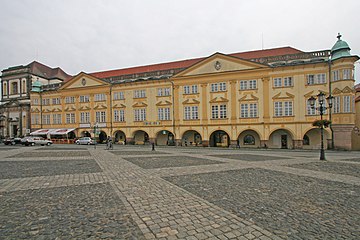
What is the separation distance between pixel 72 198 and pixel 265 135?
27490 millimetres

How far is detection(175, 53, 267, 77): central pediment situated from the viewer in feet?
98.2

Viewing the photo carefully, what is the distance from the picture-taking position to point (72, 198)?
6.26 metres

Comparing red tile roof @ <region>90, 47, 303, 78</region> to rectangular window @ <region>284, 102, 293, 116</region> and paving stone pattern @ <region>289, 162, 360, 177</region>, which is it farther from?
paving stone pattern @ <region>289, 162, 360, 177</region>

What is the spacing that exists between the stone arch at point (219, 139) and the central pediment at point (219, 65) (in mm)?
9710

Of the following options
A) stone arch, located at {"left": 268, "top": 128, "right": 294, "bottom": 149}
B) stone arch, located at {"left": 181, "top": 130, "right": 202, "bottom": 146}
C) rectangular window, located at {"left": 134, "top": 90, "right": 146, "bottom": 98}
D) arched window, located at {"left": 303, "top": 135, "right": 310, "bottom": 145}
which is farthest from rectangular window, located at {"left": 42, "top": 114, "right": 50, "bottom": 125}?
arched window, located at {"left": 303, "top": 135, "right": 310, "bottom": 145}

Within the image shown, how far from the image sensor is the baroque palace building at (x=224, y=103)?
26781mm

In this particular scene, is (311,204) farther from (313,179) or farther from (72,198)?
(72,198)

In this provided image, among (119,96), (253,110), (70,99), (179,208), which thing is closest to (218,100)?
(253,110)

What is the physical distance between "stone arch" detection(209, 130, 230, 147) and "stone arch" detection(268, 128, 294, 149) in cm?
626

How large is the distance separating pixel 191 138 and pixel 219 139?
4.56 metres

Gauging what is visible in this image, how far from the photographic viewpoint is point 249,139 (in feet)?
102

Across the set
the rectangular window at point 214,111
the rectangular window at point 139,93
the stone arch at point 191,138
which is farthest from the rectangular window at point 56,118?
the rectangular window at point 214,111

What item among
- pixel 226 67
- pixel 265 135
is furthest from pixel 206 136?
pixel 226 67

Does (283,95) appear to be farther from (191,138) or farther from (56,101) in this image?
(56,101)
